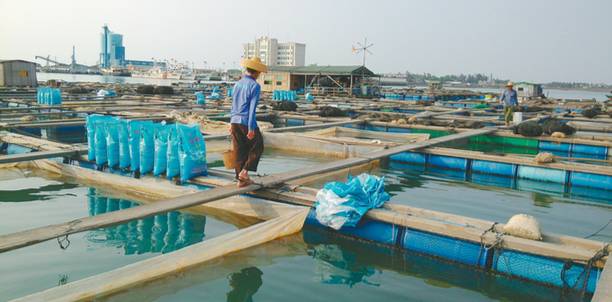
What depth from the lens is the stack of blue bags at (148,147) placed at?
677 cm

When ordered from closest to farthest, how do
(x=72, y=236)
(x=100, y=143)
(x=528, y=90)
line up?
(x=72, y=236) < (x=100, y=143) < (x=528, y=90)

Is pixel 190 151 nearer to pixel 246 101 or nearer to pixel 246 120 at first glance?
pixel 246 120

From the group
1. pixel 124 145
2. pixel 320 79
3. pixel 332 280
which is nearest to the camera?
pixel 332 280

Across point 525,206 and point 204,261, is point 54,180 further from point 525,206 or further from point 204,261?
point 525,206

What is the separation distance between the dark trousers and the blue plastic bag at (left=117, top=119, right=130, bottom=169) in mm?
2502

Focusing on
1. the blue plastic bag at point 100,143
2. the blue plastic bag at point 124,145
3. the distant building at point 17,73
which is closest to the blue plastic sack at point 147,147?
the blue plastic bag at point 124,145

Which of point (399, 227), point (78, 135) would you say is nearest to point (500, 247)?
point (399, 227)

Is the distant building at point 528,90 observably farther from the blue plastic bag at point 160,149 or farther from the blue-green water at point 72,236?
the blue-green water at point 72,236

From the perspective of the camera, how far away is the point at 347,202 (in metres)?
5.45

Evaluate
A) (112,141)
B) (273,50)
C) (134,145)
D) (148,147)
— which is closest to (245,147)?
(148,147)

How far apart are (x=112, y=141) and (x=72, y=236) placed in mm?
2393

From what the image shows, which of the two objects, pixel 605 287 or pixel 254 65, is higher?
pixel 254 65

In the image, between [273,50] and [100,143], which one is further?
[273,50]

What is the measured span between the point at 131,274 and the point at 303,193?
2714 millimetres
